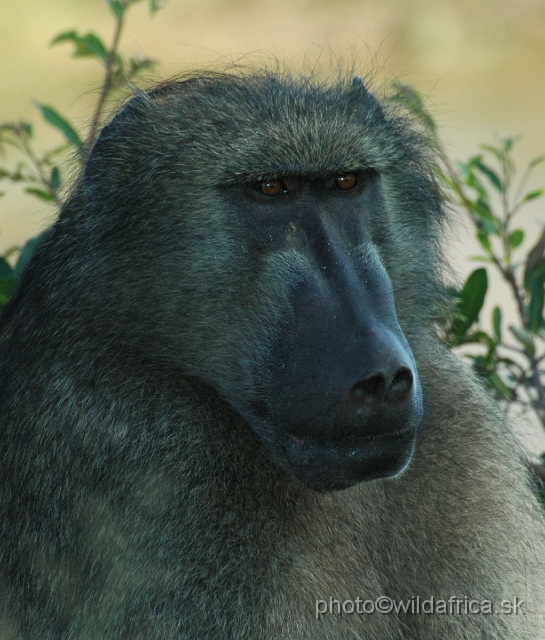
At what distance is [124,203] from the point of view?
2.82 m

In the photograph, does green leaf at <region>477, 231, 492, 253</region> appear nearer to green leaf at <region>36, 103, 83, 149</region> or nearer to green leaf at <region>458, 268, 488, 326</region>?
green leaf at <region>458, 268, 488, 326</region>

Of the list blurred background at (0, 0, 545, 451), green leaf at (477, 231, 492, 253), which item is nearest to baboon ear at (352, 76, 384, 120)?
green leaf at (477, 231, 492, 253)

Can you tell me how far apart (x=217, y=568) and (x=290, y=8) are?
10.7 m

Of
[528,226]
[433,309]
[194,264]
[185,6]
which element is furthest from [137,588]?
[185,6]

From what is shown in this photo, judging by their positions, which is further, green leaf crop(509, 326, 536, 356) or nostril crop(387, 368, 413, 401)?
green leaf crop(509, 326, 536, 356)

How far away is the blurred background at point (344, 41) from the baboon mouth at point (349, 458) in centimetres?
810

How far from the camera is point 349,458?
7.95ft

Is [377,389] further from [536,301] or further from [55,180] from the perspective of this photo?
[55,180]

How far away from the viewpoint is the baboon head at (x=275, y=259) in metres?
2.44

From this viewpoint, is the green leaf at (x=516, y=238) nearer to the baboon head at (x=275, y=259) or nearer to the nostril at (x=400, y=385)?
the baboon head at (x=275, y=259)

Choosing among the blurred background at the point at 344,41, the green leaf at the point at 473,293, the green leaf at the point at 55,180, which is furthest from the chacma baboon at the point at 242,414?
the blurred background at the point at 344,41

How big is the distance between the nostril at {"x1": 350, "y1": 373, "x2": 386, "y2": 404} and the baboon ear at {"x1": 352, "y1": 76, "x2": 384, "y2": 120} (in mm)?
1089

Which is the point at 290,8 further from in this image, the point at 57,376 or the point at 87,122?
the point at 57,376

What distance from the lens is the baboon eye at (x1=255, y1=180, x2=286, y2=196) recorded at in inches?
110
